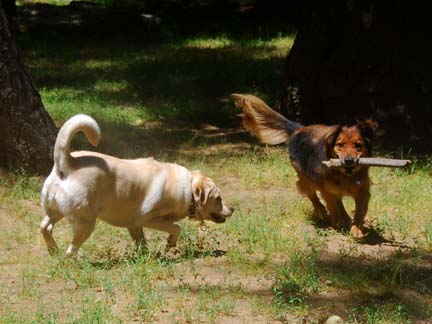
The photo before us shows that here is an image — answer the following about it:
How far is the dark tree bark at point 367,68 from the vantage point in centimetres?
1100

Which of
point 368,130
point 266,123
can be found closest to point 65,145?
point 368,130

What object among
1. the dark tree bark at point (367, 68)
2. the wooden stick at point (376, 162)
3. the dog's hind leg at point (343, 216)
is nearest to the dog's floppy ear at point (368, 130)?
the wooden stick at point (376, 162)

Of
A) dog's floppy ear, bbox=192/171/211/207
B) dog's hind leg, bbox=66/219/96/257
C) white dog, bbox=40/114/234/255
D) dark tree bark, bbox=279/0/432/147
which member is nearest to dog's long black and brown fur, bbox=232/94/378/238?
white dog, bbox=40/114/234/255

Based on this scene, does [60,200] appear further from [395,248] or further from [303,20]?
[303,20]

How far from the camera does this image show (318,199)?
8.26 meters

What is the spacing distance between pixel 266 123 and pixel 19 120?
259cm

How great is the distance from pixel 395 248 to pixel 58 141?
2989 millimetres

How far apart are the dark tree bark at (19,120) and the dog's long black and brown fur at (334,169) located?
8.32ft

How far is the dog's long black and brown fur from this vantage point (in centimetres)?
736

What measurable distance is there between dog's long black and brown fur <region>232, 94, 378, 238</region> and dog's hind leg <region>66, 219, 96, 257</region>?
2.26 metres

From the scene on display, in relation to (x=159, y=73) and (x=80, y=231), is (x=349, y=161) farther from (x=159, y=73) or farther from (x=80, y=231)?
(x=159, y=73)

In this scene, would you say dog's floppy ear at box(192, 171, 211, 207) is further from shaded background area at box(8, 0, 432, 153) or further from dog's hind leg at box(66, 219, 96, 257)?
shaded background area at box(8, 0, 432, 153)

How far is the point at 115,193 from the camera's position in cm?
650

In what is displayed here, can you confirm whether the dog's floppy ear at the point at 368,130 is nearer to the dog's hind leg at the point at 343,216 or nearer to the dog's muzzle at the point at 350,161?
the dog's muzzle at the point at 350,161
